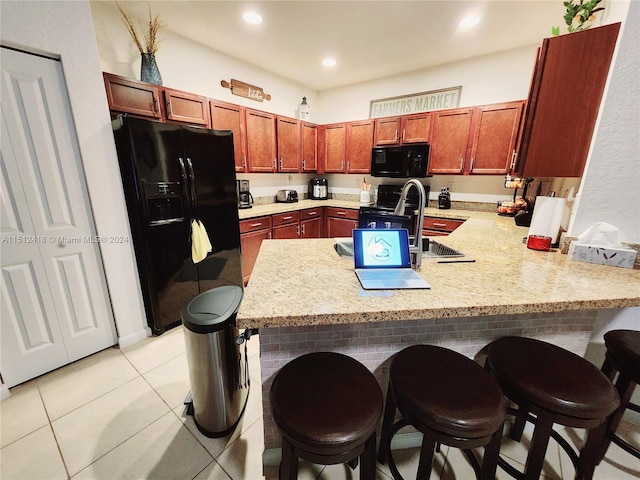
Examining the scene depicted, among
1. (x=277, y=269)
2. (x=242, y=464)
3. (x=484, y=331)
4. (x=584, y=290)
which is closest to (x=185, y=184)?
(x=277, y=269)

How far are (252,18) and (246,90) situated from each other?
3.75ft

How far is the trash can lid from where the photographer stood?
1.32 metres

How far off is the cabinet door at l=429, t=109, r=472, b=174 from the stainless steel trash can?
3.12 meters

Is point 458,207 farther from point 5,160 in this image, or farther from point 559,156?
point 5,160

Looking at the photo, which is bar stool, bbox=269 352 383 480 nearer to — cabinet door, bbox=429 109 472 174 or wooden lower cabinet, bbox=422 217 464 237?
wooden lower cabinet, bbox=422 217 464 237

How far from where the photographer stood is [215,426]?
144 cm

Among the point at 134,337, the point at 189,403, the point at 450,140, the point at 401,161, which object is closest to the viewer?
the point at 189,403

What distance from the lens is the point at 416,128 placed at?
3.47 m

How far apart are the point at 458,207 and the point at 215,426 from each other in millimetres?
3737

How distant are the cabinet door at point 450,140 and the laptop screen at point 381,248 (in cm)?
267

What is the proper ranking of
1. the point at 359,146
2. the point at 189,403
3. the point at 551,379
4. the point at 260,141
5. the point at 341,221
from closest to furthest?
the point at 551,379, the point at 189,403, the point at 260,141, the point at 359,146, the point at 341,221

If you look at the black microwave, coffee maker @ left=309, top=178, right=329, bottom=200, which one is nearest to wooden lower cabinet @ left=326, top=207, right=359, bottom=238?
coffee maker @ left=309, top=178, right=329, bottom=200

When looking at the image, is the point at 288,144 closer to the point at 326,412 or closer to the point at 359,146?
the point at 359,146

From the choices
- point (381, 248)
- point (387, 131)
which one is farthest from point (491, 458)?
point (387, 131)
